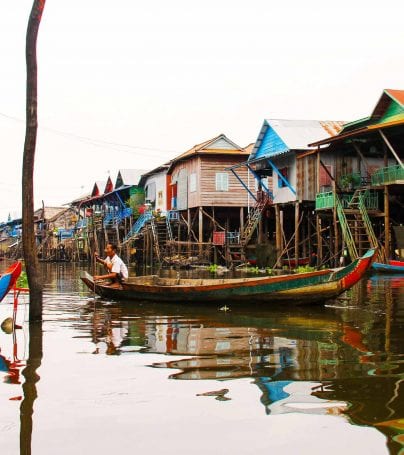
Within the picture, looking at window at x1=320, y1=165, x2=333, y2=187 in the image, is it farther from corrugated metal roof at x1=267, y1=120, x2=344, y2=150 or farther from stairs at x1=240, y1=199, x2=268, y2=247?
stairs at x1=240, y1=199, x2=268, y2=247

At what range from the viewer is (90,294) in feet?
53.2

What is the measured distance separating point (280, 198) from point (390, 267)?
27.6 feet

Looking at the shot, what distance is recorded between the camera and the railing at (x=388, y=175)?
2044cm

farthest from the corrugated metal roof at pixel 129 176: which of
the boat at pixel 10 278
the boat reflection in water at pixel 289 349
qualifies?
the boat at pixel 10 278

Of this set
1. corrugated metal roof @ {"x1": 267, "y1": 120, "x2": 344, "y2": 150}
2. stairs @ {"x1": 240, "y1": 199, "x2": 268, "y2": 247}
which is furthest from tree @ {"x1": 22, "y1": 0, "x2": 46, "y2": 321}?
stairs @ {"x1": 240, "y1": 199, "x2": 268, "y2": 247}

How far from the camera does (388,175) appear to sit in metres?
20.9

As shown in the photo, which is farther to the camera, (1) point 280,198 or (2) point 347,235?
(1) point 280,198

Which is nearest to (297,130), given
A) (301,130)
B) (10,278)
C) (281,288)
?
(301,130)

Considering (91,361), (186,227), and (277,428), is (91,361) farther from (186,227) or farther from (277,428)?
(186,227)

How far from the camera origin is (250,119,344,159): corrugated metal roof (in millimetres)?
25766

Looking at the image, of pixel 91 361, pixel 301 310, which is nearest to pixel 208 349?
pixel 91 361

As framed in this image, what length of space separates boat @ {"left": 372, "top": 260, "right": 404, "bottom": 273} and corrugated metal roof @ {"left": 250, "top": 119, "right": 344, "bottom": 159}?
22.7 ft

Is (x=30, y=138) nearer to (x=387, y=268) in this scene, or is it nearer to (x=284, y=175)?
(x=387, y=268)

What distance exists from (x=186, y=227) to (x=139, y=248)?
212 inches
